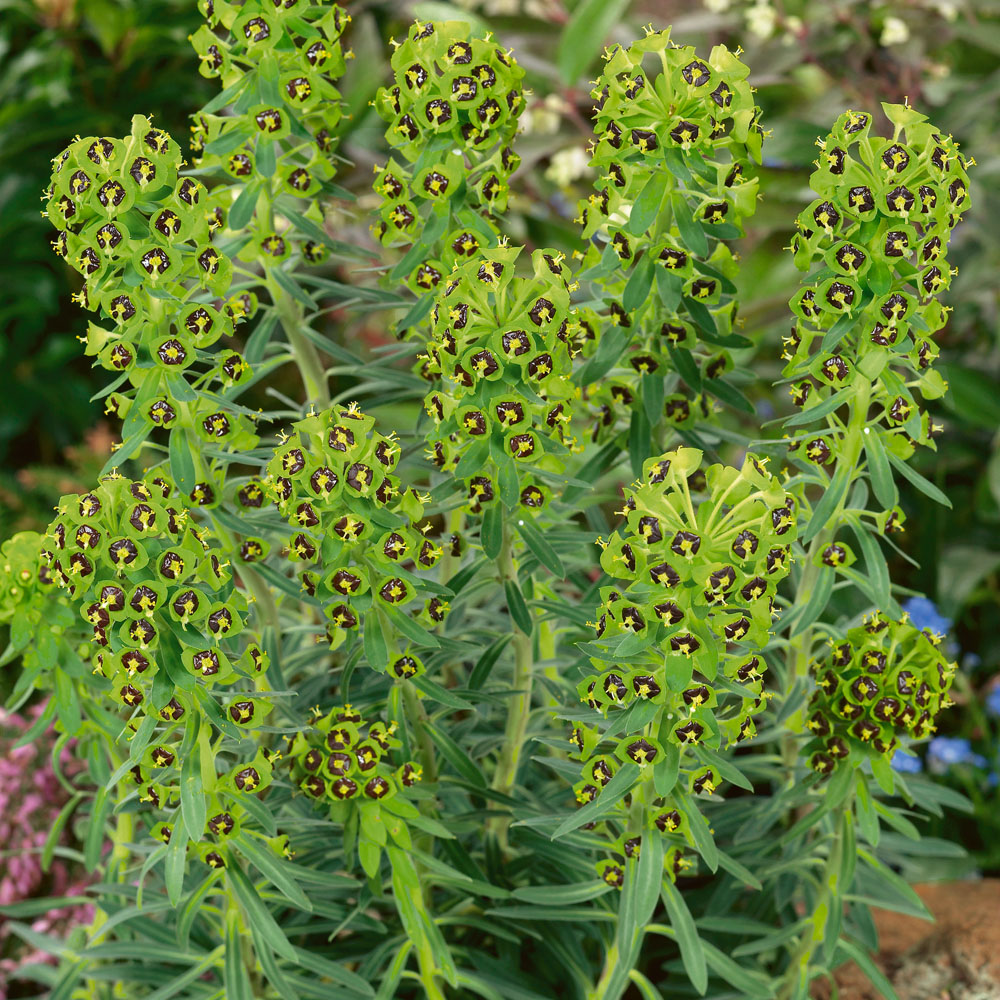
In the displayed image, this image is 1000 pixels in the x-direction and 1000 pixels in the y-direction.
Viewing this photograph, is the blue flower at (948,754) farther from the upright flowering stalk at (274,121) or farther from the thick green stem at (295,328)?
the upright flowering stalk at (274,121)

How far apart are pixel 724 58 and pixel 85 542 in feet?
2.93

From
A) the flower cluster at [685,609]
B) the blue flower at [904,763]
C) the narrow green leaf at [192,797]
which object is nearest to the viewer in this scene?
the flower cluster at [685,609]

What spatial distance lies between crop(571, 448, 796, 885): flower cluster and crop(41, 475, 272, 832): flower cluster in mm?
395

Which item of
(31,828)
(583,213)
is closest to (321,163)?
(583,213)

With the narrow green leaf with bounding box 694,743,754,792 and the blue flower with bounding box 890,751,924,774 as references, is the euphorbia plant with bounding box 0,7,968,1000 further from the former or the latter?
the blue flower with bounding box 890,751,924,774

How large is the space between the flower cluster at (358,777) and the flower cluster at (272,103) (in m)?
0.60

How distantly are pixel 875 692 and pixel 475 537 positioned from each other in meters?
0.60

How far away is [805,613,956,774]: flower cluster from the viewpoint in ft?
4.58

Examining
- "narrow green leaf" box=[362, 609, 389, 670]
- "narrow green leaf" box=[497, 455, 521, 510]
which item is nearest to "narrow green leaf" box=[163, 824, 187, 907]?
"narrow green leaf" box=[362, 609, 389, 670]

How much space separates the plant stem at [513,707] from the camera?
4.73ft

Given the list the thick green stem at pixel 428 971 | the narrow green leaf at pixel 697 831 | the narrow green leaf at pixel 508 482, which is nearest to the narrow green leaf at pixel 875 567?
the narrow green leaf at pixel 697 831

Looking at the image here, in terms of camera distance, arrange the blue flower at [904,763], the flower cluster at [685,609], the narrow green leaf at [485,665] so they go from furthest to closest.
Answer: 1. the blue flower at [904,763]
2. the narrow green leaf at [485,665]
3. the flower cluster at [685,609]

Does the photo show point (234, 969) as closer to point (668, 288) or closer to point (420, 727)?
point (420, 727)

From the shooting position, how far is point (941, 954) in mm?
1884
